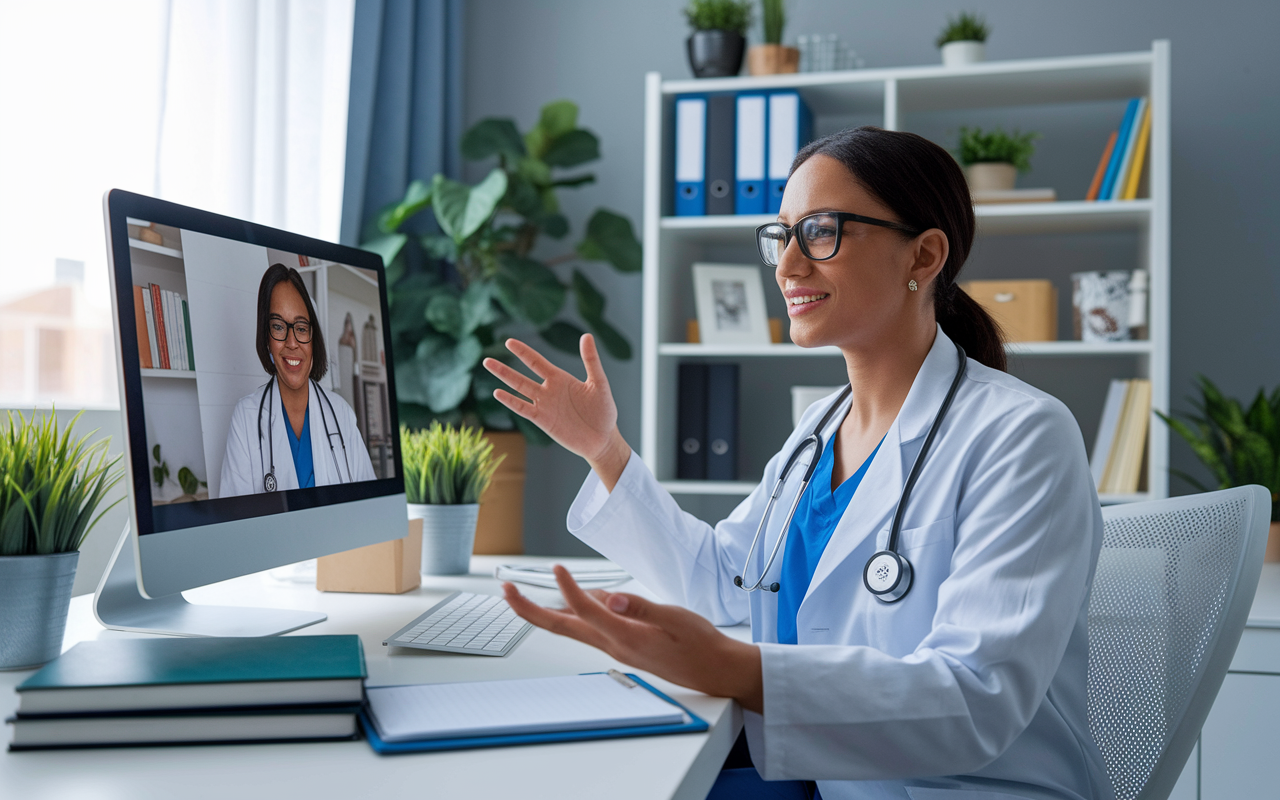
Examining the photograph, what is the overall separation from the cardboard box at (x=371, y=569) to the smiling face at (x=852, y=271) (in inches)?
23.6

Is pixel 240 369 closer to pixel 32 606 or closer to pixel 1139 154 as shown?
pixel 32 606

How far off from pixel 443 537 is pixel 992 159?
165cm

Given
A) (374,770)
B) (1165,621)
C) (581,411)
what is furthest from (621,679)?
(1165,621)

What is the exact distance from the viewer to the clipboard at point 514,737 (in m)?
0.67

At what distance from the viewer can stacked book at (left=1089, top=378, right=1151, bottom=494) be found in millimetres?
2211

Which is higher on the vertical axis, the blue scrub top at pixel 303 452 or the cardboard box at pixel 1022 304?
the cardboard box at pixel 1022 304

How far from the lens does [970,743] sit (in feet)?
2.50

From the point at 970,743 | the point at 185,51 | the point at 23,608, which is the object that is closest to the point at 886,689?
the point at 970,743

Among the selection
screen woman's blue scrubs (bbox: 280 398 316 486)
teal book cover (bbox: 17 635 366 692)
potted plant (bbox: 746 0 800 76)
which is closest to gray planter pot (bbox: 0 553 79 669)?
teal book cover (bbox: 17 635 366 692)

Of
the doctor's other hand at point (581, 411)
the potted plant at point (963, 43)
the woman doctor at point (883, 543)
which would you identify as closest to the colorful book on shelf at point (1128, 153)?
the potted plant at point (963, 43)

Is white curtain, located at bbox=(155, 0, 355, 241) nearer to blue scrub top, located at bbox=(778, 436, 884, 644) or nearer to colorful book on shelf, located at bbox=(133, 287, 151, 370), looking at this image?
colorful book on shelf, located at bbox=(133, 287, 151, 370)

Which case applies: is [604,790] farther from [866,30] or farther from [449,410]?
[866,30]

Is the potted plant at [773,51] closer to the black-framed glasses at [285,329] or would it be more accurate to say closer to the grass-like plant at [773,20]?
the grass-like plant at [773,20]

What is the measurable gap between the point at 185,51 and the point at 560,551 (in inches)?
65.1
